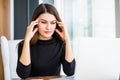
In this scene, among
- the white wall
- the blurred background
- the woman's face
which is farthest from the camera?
the blurred background

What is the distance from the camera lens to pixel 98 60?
695mm

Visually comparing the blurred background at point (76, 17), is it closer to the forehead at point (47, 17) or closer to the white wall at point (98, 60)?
the forehead at point (47, 17)

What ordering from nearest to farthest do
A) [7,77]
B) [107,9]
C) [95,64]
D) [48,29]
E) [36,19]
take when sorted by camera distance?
[95,64]
[48,29]
[36,19]
[7,77]
[107,9]

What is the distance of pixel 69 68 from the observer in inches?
48.6

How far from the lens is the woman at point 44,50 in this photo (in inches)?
45.1

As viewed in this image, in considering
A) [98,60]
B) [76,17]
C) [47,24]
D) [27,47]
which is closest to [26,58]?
[27,47]

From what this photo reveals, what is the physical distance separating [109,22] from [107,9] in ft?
0.59

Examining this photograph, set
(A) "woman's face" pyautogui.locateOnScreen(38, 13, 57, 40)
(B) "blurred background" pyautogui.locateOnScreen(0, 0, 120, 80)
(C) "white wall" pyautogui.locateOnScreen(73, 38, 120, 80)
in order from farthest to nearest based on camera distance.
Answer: (B) "blurred background" pyautogui.locateOnScreen(0, 0, 120, 80), (A) "woman's face" pyautogui.locateOnScreen(38, 13, 57, 40), (C) "white wall" pyautogui.locateOnScreen(73, 38, 120, 80)

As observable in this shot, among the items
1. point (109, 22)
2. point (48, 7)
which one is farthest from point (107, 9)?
point (48, 7)

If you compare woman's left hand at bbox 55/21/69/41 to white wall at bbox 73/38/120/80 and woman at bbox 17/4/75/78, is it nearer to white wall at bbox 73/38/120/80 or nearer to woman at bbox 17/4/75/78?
woman at bbox 17/4/75/78

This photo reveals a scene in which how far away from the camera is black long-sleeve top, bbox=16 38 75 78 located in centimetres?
117

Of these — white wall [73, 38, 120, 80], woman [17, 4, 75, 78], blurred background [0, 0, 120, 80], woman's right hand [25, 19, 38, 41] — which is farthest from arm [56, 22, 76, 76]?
blurred background [0, 0, 120, 80]

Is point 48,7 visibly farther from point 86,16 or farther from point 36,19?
point 86,16

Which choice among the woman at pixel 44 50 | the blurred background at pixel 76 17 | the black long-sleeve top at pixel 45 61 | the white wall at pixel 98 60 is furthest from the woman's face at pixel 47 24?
the blurred background at pixel 76 17
